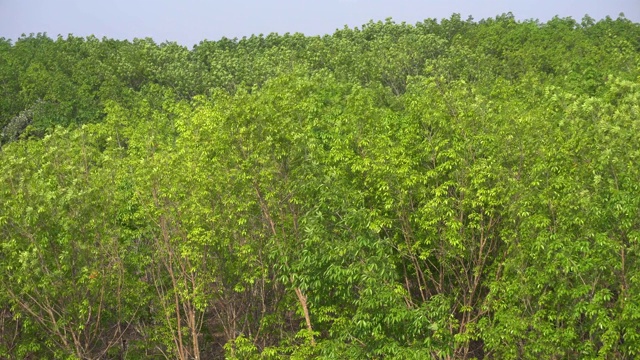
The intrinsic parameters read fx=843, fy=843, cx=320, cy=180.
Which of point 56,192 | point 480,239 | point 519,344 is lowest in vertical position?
point 519,344

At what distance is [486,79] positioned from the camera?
60.2 m

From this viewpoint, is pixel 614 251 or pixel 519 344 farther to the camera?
pixel 519 344

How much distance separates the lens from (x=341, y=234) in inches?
996

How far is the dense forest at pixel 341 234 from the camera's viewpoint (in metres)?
23.7

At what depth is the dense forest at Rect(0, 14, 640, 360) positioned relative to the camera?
2373cm

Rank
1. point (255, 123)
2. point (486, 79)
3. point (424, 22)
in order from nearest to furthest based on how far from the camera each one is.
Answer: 1. point (255, 123)
2. point (486, 79)
3. point (424, 22)

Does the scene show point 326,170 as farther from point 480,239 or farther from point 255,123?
point 480,239

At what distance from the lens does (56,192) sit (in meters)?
26.8

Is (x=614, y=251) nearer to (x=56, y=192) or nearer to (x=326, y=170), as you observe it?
(x=326, y=170)

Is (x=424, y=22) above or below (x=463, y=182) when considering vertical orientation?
above

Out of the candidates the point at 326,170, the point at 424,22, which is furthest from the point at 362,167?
the point at 424,22

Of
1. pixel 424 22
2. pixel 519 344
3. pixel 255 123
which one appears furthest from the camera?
pixel 424 22

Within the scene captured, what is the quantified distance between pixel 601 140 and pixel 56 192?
54.9 ft

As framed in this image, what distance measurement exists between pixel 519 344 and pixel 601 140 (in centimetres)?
692
